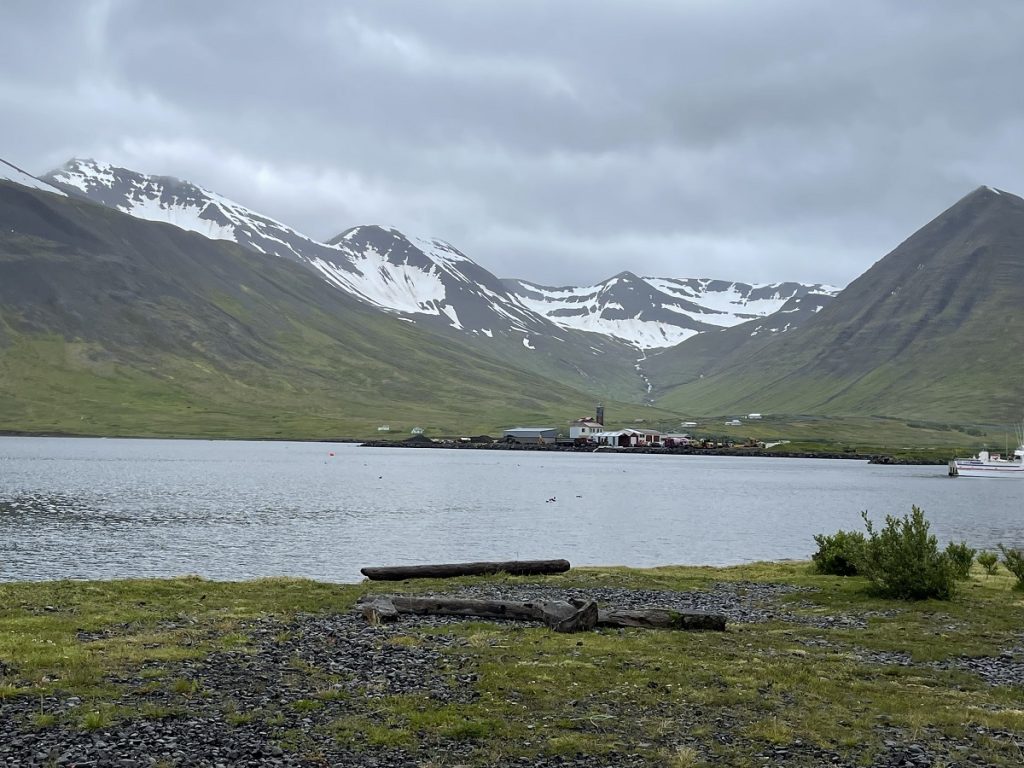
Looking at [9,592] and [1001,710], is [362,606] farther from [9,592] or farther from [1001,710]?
[1001,710]

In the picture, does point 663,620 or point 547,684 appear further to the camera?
point 663,620

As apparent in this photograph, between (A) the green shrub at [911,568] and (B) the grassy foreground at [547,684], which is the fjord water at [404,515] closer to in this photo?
(B) the grassy foreground at [547,684]

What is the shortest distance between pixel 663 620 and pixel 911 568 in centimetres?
1208

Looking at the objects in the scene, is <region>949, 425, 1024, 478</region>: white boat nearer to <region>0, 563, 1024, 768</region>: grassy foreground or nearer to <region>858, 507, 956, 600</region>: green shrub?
<region>858, 507, 956, 600</region>: green shrub

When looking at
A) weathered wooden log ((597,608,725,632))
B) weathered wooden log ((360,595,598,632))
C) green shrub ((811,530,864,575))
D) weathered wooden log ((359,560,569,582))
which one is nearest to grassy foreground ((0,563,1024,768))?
weathered wooden log ((360,595,598,632))

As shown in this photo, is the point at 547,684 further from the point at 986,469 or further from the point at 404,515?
the point at 986,469

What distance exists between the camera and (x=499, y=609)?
27.9 metres

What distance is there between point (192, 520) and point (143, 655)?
58.2 meters

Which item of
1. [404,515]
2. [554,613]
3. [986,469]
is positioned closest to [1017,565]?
[554,613]

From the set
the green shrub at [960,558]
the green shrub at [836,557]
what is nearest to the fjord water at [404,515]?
the green shrub at [836,557]

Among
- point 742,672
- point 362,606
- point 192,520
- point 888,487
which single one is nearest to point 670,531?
point 192,520

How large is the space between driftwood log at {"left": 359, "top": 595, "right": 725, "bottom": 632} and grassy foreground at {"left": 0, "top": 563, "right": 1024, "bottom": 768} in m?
0.65

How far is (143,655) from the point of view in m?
Result: 21.6

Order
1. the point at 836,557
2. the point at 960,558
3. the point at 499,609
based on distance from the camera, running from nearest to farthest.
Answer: the point at 499,609 < the point at 960,558 < the point at 836,557
